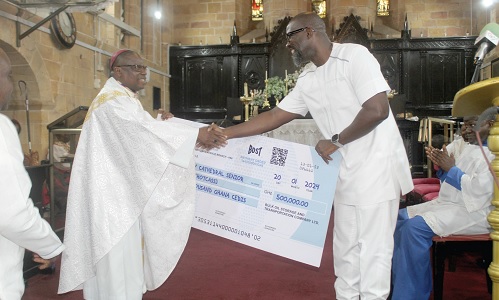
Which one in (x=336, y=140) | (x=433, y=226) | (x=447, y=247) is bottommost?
(x=447, y=247)

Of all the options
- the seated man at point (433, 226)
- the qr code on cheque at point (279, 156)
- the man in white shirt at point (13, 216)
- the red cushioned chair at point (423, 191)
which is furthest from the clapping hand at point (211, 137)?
the red cushioned chair at point (423, 191)

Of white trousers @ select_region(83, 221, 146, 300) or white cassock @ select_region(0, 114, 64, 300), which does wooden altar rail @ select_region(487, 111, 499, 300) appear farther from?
white trousers @ select_region(83, 221, 146, 300)

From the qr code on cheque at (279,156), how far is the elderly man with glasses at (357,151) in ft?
1.03

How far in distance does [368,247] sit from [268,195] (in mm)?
697

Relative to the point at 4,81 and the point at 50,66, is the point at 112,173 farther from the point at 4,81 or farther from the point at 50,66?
the point at 50,66

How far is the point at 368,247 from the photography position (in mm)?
2398

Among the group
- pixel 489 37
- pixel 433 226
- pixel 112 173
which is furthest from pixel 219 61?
pixel 489 37

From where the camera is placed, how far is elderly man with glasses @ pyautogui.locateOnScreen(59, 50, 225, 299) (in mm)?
2852

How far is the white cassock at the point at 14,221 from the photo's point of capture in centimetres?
147

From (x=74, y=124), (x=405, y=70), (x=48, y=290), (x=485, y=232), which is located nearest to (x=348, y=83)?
(x=485, y=232)

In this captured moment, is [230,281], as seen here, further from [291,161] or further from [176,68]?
[176,68]

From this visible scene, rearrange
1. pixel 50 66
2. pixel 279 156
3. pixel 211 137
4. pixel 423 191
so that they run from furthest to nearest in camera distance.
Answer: pixel 50 66
pixel 423 191
pixel 211 137
pixel 279 156

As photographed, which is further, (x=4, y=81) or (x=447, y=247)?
(x=447, y=247)

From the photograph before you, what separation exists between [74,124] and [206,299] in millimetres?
3070
